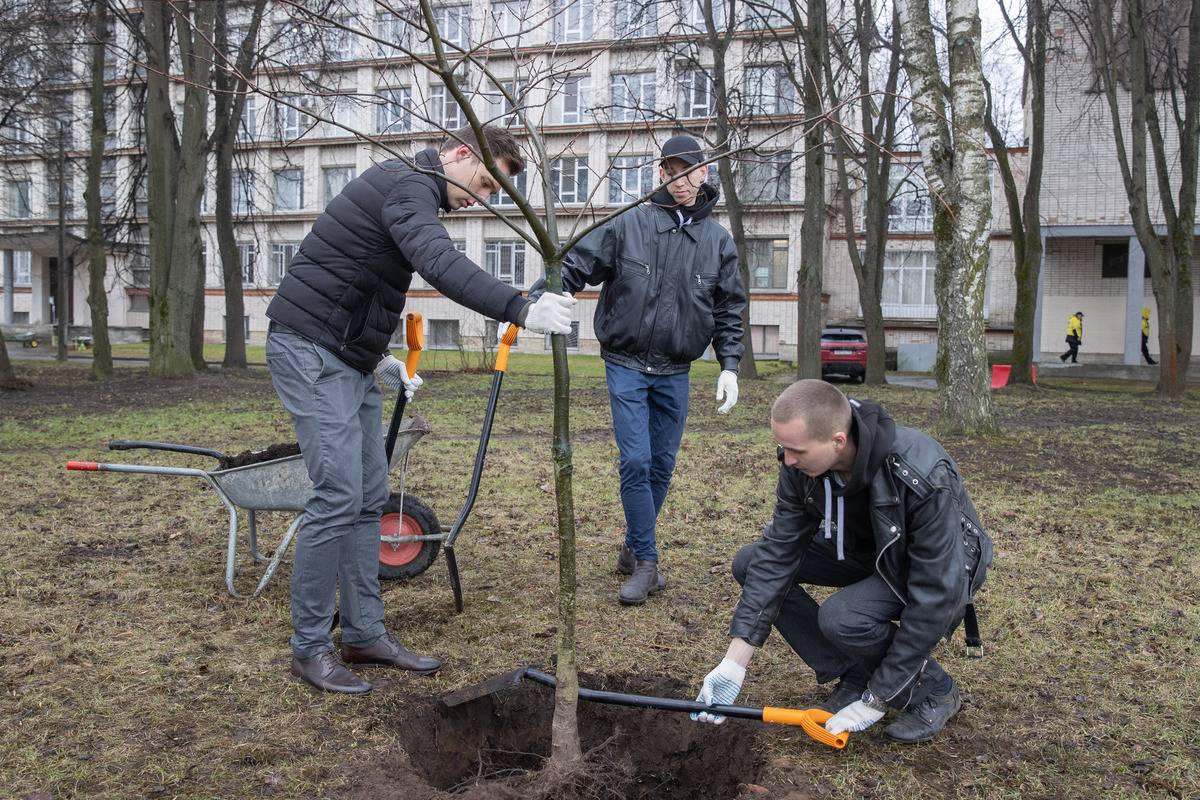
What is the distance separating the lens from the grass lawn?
268 cm

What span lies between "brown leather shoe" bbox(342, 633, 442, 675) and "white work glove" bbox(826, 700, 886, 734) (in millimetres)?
1393

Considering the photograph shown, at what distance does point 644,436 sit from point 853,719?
181 centimetres

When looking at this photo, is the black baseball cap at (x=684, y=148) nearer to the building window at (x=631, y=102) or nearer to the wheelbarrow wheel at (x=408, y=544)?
the building window at (x=631, y=102)

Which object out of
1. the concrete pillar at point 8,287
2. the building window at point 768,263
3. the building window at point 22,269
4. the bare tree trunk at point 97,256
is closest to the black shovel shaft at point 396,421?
the bare tree trunk at point 97,256

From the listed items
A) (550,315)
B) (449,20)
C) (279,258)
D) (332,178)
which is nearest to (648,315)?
(550,315)

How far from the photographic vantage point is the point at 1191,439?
395 inches

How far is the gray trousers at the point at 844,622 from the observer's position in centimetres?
279

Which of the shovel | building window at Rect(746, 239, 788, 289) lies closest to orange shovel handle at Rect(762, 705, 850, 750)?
the shovel

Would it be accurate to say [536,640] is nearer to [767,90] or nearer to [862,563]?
[862,563]

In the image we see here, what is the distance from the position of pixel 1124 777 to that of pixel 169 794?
2.56 meters

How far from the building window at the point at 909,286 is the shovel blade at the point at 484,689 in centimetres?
3278

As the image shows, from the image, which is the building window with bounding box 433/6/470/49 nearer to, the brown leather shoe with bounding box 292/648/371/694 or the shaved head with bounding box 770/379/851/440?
the shaved head with bounding box 770/379/851/440

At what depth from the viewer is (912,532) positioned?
2.65 meters

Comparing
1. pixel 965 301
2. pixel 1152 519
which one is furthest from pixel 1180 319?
pixel 1152 519
